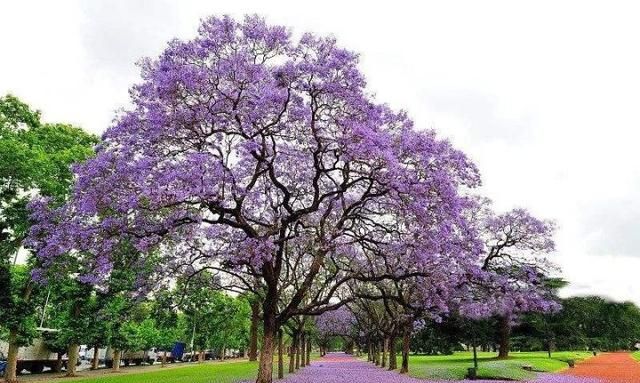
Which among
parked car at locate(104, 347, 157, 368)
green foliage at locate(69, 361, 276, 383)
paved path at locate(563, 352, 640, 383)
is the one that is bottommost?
green foliage at locate(69, 361, 276, 383)

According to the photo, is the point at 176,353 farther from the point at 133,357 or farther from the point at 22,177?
the point at 22,177

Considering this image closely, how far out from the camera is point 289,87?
18.2m

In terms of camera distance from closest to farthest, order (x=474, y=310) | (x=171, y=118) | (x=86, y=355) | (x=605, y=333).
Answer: (x=171, y=118), (x=474, y=310), (x=86, y=355), (x=605, y=333)

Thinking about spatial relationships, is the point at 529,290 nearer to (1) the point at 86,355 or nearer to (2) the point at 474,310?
(2) the point at 474,310

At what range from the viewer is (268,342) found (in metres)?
20.8

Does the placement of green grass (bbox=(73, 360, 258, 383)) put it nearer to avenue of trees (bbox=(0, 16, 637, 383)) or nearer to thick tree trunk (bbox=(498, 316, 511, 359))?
avenue of trees (bbox=(0, 16, 637, 383))

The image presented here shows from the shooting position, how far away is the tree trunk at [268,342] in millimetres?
20141

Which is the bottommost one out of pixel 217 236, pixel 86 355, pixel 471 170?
pixel 86 355

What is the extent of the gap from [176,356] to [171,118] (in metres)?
67.2

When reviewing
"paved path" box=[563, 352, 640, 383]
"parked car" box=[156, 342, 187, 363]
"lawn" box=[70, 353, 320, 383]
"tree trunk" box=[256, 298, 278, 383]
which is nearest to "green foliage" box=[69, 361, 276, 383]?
"lawn" box=[70, 353, 320, 383]

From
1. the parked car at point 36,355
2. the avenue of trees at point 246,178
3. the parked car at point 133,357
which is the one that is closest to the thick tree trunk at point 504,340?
the avenue of trees at point 246,178

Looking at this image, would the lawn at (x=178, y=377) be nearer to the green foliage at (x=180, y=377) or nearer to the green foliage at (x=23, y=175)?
the green foliage at (x=180, y=377)

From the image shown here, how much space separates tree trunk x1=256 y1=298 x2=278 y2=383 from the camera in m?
20.1

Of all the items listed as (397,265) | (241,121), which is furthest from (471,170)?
(241,121)
